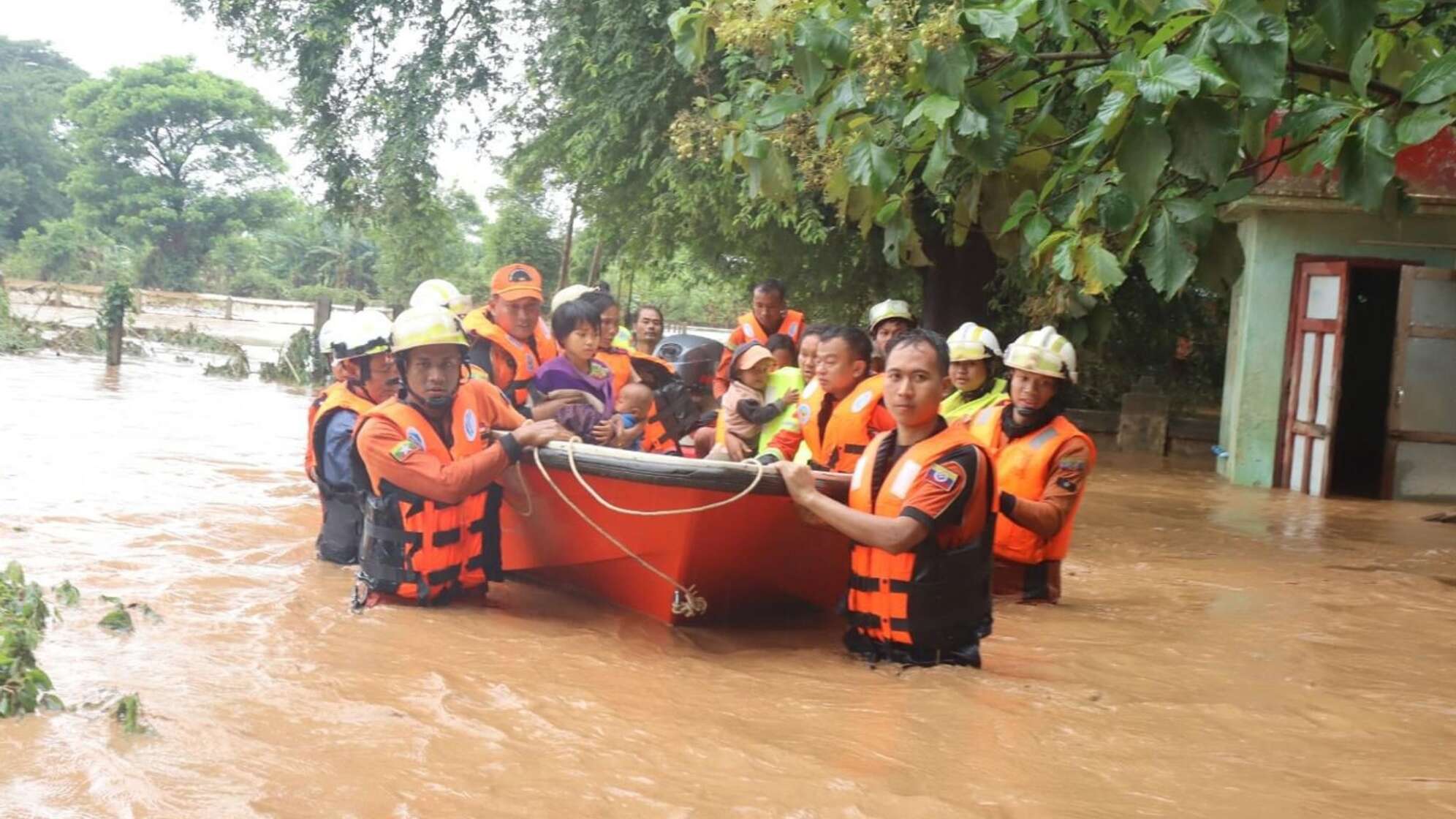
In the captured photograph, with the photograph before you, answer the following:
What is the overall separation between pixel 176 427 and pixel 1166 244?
11.5 meters

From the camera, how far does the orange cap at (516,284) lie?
23.1 ft

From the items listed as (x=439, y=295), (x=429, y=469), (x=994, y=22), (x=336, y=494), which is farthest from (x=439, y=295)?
(x=994, y=22)

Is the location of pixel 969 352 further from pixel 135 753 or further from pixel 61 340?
pixel 61 340

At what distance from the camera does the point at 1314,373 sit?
492 inches

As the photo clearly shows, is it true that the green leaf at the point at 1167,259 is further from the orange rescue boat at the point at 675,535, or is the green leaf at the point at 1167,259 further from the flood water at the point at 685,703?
the orange rescue boat at the point at 675,535

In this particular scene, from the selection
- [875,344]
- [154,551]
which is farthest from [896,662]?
[154,551]

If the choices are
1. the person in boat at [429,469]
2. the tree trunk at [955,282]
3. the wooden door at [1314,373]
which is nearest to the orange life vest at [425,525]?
the person in boat at [429,469]

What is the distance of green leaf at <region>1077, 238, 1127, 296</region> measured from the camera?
3.69 metres

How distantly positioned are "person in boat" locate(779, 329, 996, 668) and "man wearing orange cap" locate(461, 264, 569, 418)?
2452mm

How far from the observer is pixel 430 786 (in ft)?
12.4

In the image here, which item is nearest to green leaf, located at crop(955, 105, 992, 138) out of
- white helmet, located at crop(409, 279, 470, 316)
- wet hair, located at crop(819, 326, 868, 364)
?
wet hair, located at crop(819, 326, 868, 364)

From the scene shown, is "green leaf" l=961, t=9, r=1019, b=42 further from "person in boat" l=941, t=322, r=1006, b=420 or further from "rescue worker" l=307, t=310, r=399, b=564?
"rescue worker" l=307, t=310, r=399, b=564

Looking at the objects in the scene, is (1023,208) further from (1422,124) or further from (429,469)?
(429,469)

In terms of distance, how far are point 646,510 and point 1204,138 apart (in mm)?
2783
